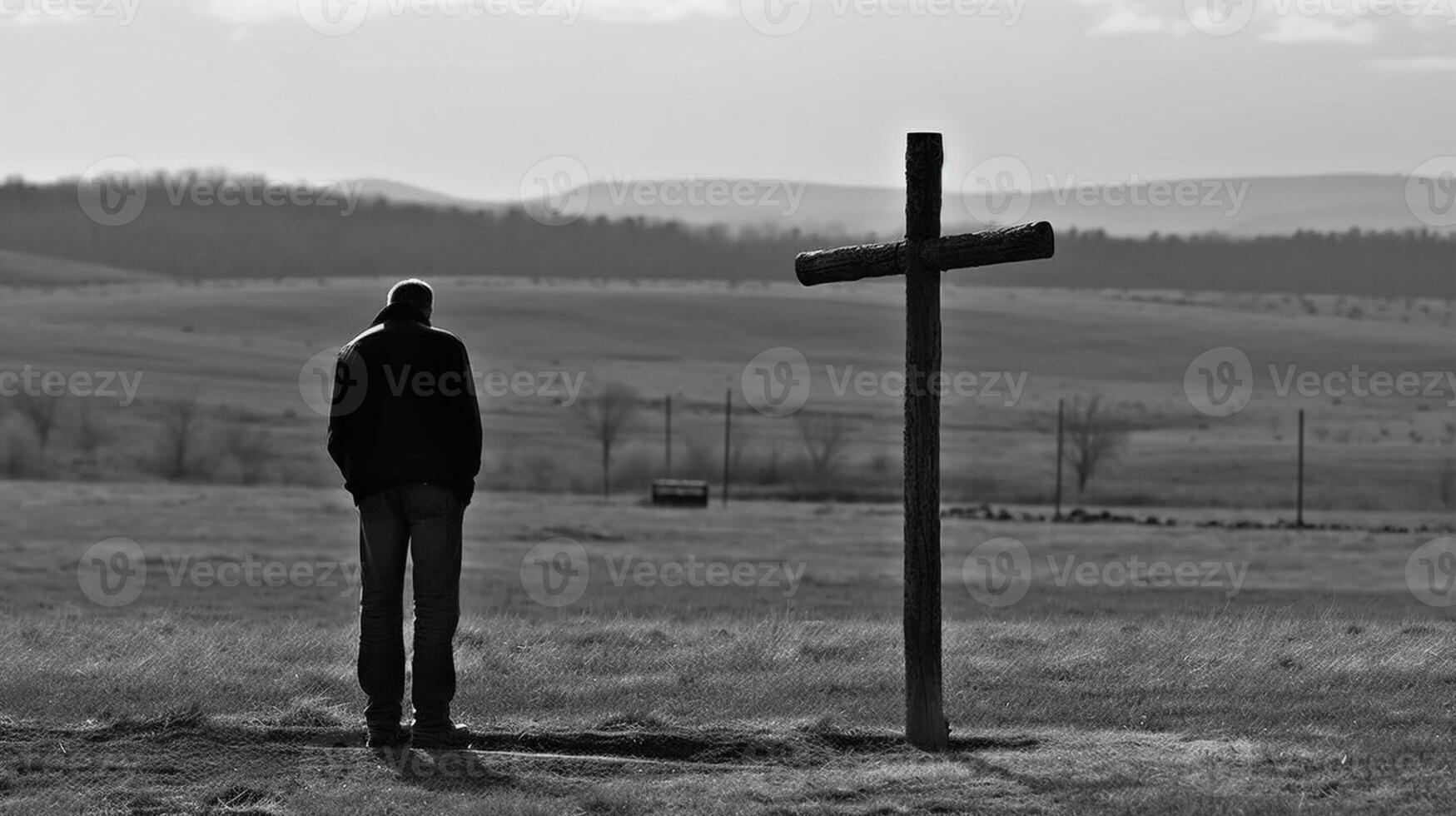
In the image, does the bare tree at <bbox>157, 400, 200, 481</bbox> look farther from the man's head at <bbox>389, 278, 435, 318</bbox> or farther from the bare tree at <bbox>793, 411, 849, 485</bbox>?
the man's head at <bbox>389, 278, 435, 318</bbox>

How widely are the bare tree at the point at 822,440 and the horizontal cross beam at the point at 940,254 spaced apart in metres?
59.6

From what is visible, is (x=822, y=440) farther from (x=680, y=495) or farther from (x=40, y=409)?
(x=40, y=409)

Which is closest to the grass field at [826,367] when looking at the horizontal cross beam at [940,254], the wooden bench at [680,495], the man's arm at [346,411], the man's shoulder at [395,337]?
the wooden bench at [680,495]

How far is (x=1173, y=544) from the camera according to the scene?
44.9 metres

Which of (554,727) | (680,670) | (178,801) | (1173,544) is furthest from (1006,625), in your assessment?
(1173,544)

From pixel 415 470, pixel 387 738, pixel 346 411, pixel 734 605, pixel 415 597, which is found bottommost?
pixel 734 605

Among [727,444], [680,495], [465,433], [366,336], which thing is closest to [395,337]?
[366,336]

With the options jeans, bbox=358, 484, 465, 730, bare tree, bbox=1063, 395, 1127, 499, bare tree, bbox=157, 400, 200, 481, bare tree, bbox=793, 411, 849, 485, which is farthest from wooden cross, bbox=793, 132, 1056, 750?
bare tree, bbox=157, 400, 200, 481

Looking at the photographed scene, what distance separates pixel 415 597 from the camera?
10.1m

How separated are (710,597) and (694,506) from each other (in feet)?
84.1

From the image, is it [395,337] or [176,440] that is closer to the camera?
[395,337]

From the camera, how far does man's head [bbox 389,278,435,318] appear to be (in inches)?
394

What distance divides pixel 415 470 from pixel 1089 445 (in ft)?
209

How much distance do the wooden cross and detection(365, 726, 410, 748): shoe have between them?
2.51 metres
